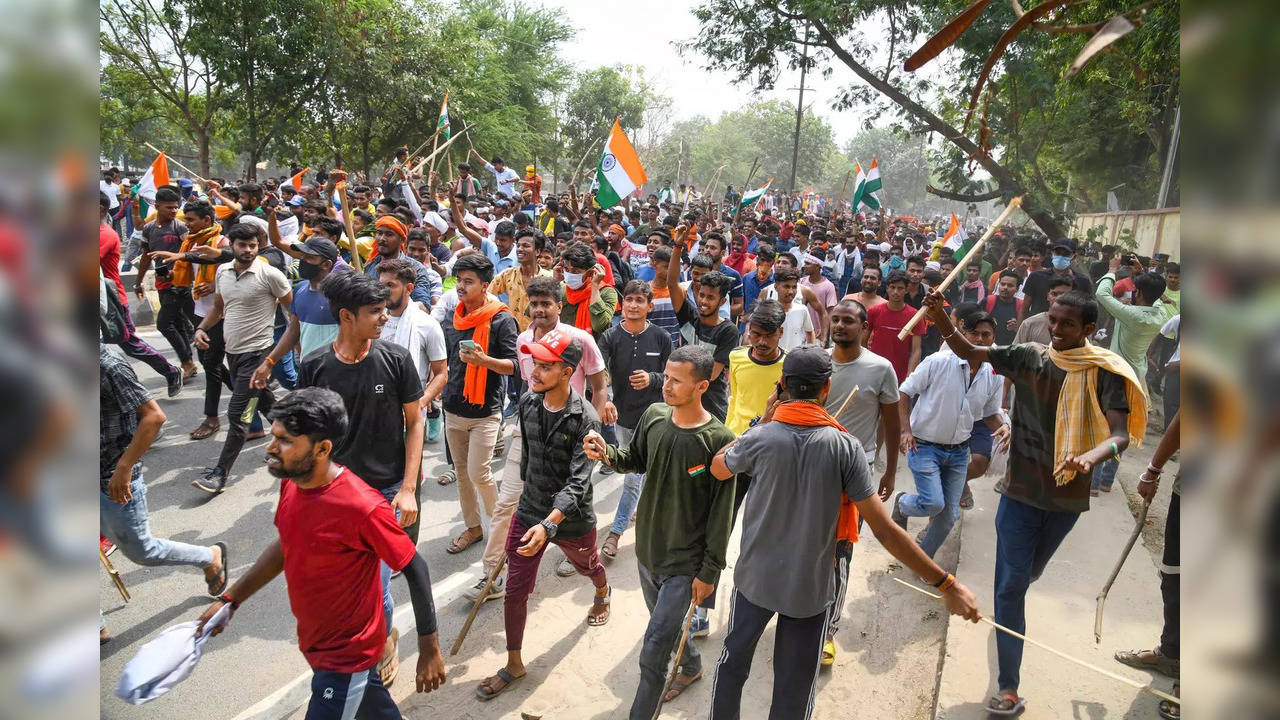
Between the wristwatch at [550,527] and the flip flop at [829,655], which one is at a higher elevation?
the wristwatch at [550,527]

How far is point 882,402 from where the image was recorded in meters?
4.46

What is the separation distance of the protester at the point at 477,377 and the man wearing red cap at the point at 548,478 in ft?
Result: 2.77

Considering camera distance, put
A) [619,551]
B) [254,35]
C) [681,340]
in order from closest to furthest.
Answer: [619,551] → [681,340] → [254,35]

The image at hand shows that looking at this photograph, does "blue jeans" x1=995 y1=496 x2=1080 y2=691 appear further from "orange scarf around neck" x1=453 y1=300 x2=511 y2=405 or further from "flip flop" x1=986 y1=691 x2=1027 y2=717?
"orange scarf around neck" x1=453 y1=300 x2=511 y2=405

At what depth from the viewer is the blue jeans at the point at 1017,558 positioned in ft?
12.1

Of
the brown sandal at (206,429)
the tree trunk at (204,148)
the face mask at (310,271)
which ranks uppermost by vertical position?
the tree trunk at (204,148)

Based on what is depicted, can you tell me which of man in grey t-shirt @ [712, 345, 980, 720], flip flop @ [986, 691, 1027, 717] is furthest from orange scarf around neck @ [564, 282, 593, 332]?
flip flop @ [986, 691, 1027, 717]

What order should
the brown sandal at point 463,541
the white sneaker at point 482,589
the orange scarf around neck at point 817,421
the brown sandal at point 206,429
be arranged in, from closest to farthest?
1. the orange scarf around neck at point 817,421
2. the white sneaker at point 482,589
3. the brown sandal at point 463,541
4. the brown sandal at point 206,429

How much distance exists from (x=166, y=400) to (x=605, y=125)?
3695 cm

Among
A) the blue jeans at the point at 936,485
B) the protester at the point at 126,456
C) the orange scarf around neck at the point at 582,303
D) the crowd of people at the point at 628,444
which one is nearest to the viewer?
the crowd of people at the point at 628,444

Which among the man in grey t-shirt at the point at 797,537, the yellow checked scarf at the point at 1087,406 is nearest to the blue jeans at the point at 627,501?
the man in grey t-shirt at the point at 797,537

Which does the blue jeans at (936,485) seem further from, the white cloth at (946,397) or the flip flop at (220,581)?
the flip flop at (220,581)
